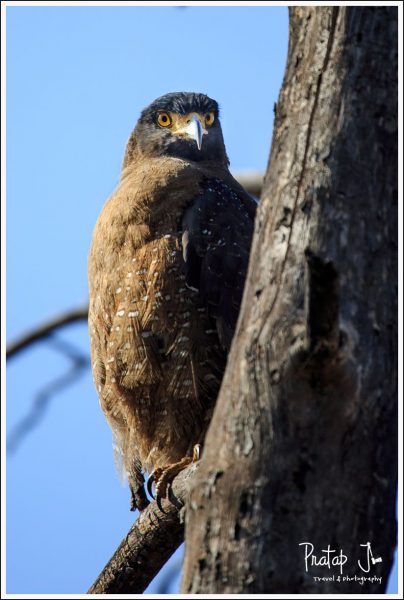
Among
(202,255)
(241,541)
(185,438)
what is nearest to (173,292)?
(202,255)

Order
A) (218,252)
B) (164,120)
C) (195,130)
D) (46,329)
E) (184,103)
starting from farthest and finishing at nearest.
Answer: (46,329), (164,120), (184,103), (195,130), (218,252)

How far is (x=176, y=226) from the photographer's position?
488 centimetres

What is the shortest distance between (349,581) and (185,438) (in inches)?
86.5

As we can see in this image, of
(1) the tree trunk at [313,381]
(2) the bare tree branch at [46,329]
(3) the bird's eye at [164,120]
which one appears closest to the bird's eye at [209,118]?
Result: (3) the bird's eye at [164,120]

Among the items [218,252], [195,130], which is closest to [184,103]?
[195,130]

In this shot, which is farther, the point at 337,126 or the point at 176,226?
the point at 176,226

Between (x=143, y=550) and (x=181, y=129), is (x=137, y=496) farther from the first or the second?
(x=181, y=129)

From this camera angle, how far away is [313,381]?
2633 mm

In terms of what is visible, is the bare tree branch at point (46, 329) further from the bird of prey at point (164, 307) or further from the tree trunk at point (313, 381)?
the tree trunk at point (313, 381)

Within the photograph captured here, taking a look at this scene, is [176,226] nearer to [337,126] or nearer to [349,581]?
[337,126]

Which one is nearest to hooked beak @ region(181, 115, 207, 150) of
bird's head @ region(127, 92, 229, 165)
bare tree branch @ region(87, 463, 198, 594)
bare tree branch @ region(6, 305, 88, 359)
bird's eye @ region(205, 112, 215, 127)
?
bird's head @ region(127, 92, 229, 165)

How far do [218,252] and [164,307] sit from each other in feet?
1.52

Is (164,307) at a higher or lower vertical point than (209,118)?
lower

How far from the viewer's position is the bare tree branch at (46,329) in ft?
22.6
